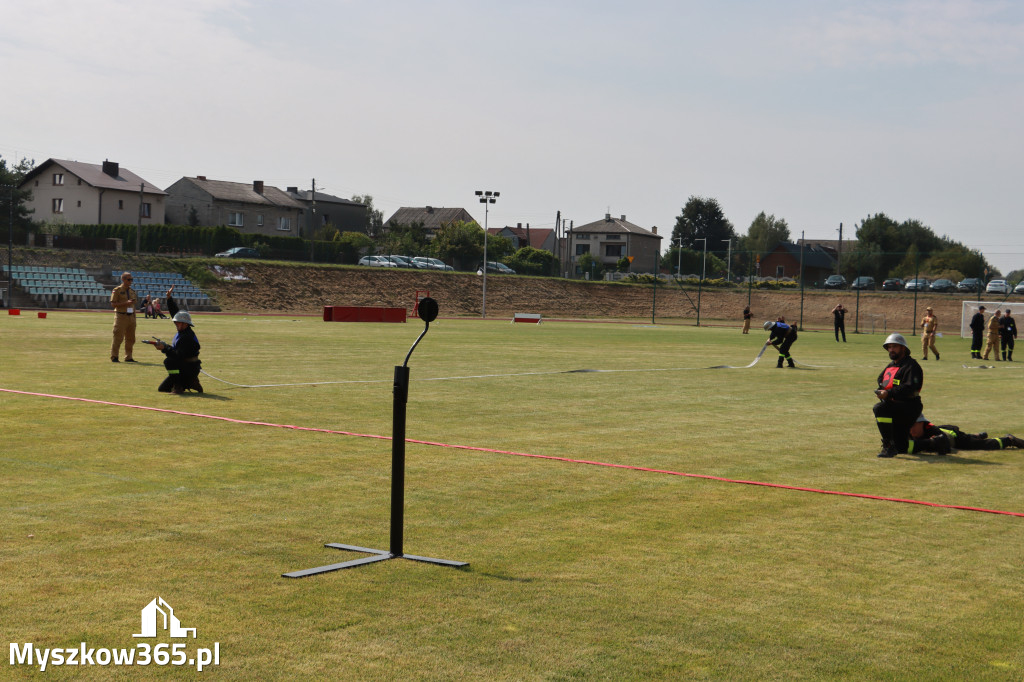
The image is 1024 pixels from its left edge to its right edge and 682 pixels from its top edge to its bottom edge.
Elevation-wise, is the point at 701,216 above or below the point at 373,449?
above

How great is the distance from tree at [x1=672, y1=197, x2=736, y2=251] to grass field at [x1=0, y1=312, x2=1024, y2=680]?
147413 millimetres

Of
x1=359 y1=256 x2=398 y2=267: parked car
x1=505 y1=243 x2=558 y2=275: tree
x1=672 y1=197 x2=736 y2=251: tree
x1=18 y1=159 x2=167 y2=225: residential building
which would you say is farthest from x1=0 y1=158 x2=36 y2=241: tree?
x1=672 y1=197 x2=736 y2=251: tree

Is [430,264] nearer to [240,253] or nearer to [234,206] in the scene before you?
[240,253]

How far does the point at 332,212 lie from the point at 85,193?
37437 mm

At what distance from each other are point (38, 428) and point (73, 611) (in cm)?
774

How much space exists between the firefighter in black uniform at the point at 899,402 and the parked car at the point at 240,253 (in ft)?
258

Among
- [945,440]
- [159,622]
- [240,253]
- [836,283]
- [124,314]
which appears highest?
[240,253]

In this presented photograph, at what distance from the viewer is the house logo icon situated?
562 cm

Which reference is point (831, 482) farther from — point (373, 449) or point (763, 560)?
point (373, 449)

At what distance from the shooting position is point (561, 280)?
96.7m

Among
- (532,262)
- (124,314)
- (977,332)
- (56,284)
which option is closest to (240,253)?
(56,284)

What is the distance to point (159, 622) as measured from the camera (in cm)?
577

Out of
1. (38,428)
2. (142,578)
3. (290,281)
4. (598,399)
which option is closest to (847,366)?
(598,399)

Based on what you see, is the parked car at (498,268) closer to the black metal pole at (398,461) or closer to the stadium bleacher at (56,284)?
the stadium bleacher at (56,284)
